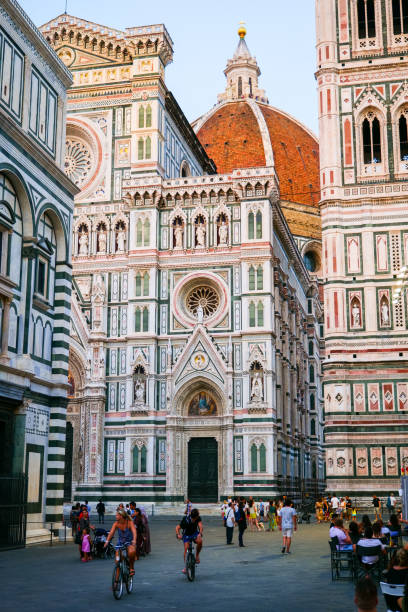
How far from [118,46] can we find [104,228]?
11.5 metres

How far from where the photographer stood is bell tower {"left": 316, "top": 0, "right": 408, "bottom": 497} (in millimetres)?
35094

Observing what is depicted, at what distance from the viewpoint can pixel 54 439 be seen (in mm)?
22016

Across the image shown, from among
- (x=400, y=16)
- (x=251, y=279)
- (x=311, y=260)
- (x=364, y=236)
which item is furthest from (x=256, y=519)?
(x=311, y=260)

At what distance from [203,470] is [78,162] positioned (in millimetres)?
20236

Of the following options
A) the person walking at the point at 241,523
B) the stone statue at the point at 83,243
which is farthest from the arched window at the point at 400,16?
the person walking at the point at 241,523

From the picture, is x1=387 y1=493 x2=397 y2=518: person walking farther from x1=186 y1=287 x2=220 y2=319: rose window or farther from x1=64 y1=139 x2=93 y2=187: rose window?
x1=64 y1=139 x2=93 y2=187: rose window

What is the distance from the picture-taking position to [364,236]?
3744cm

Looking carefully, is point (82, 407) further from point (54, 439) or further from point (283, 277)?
point (54, 439)

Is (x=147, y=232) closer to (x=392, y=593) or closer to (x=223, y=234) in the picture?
(x=223, y=234)

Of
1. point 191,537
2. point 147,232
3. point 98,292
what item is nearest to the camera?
point 191,537

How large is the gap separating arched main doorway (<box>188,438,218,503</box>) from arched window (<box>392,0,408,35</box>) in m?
23.4

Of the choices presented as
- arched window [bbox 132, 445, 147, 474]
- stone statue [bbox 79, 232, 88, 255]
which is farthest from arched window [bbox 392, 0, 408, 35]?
arched window [bbox 132, 445, 147, 474]

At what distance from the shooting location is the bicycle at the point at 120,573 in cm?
1186

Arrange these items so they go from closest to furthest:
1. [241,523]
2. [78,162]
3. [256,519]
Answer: [241,523] < [256,519] < [78,162]
